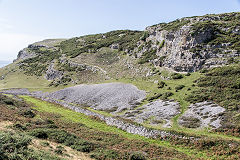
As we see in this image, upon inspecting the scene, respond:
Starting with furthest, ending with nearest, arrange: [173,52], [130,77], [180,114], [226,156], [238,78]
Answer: [130,77]
[173,52]
[238,78]
[180,114]
[226,156]

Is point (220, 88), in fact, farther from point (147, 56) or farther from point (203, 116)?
point (147, 56)

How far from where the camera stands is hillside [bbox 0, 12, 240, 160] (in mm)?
21156

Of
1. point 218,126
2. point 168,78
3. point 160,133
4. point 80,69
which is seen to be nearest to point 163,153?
point 160,133

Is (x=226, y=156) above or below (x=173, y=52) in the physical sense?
below

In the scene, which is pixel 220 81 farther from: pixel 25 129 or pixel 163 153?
pixel 25 129

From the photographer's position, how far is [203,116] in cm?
3022

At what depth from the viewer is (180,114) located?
33.5 m

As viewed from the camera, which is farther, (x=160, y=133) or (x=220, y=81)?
(x=220, y=81)

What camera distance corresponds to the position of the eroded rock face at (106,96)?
153ft

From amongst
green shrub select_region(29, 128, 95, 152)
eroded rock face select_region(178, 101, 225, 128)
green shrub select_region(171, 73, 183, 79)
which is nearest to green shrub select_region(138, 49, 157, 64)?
green shrub select_region(171, 73, 183, 79)

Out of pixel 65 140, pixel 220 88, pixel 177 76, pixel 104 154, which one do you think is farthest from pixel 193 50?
pixel 65 140

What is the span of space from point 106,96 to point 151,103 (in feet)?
58.5

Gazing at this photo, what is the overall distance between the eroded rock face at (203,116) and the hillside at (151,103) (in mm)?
164

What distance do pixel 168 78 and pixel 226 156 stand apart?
1481 inches
